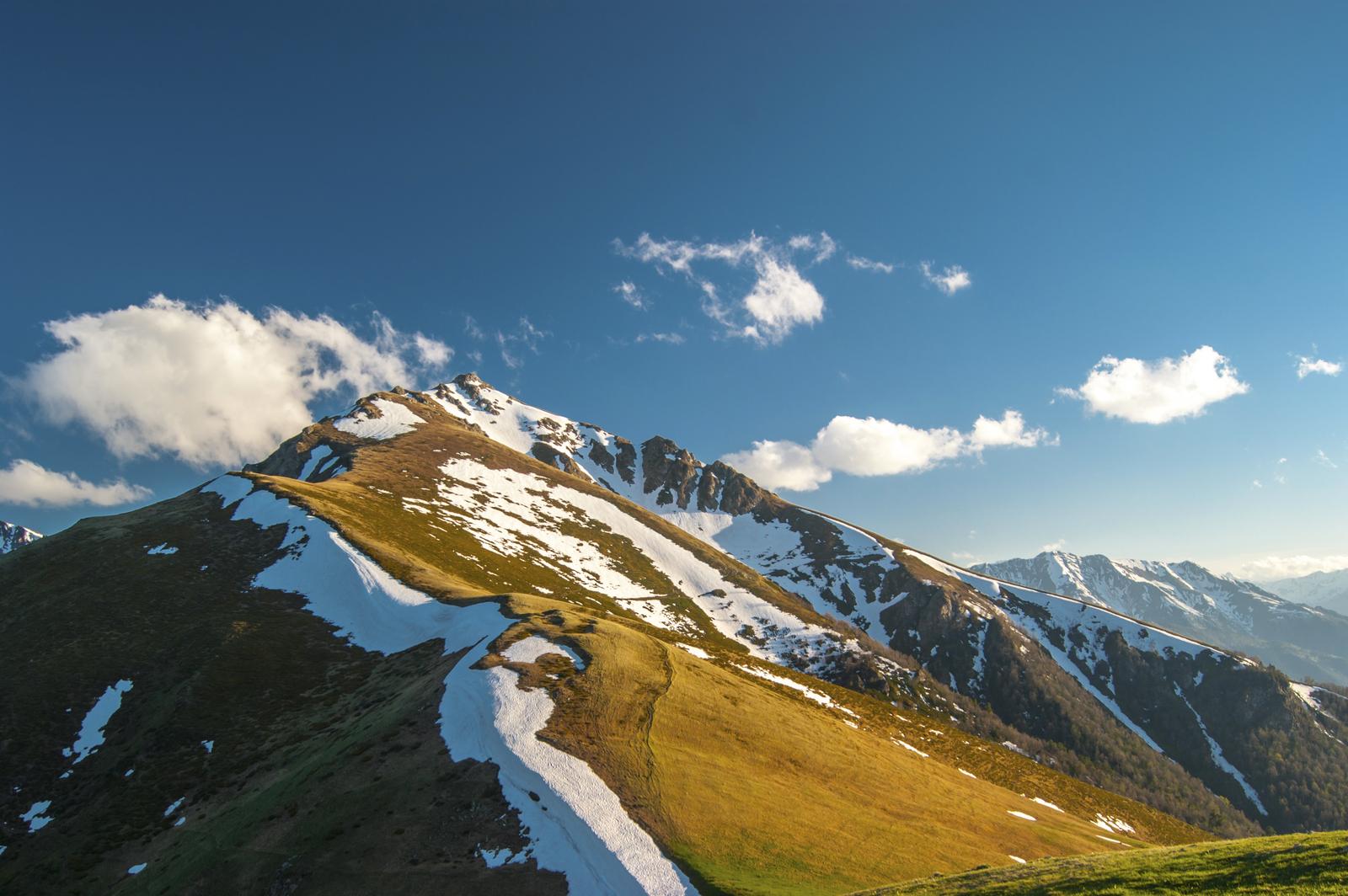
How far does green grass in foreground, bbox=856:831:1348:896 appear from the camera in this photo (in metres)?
15.2

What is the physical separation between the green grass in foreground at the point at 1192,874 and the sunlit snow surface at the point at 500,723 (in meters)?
9.74

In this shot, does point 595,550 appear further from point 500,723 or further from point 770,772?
point 500,723

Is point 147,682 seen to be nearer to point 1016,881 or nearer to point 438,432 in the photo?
point 1016,881

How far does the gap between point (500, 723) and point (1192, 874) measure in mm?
29079

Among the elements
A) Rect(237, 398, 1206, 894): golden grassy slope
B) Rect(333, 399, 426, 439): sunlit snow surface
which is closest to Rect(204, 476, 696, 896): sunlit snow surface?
Rect(237, 398, 1206, 894): golden grassy slope

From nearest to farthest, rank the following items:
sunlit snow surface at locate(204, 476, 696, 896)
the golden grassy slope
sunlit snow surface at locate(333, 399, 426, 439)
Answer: sunlit snow surface at locate(204, 476, 696, 896) < the golden grassy slope < sunlit snow surface at locate(333, 399, 426, 439)

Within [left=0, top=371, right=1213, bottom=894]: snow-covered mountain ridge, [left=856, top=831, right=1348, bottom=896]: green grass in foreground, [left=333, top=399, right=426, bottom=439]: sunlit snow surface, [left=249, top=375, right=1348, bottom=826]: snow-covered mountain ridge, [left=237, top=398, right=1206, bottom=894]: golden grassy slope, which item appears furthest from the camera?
[left=333, top=399, right=426, bottom=439]: sunlit snow surface

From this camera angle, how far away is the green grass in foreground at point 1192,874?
15.2m

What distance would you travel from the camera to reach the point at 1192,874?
56.6 feet

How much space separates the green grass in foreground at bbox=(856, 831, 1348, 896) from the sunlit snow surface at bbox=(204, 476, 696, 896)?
974cm

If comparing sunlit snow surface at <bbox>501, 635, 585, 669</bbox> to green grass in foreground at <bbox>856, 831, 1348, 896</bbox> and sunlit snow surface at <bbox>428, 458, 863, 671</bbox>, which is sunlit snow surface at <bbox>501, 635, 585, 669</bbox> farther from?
sunlit snow surface at <bbox>428, 458, 863, 671</bbox>

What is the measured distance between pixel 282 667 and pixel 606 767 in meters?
33.3

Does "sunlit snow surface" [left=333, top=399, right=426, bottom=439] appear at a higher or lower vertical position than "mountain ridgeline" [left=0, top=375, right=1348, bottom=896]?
higher

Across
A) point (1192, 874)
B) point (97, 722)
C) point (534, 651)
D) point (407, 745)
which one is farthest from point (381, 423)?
point (1192, 874)
